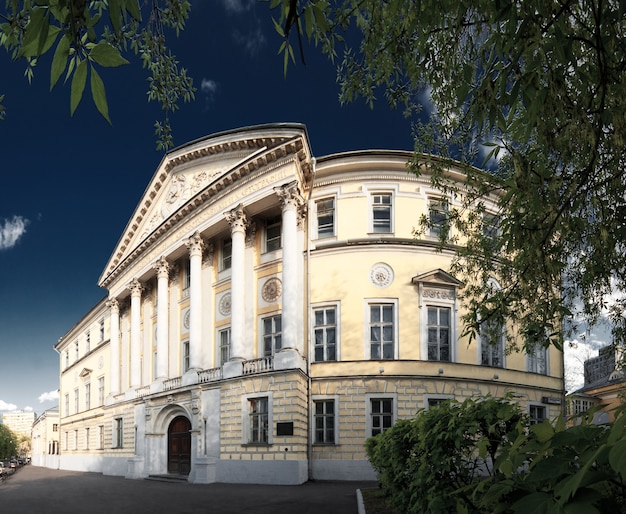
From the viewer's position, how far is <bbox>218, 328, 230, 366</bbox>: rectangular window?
29.2 m

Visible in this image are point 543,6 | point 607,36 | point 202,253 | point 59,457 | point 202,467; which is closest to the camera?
point 543,6

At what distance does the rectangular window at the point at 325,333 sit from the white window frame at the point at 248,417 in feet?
10.7

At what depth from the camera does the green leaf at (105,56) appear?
86.7 inches

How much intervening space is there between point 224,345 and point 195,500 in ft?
37.9

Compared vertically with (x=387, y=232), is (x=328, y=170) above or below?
above

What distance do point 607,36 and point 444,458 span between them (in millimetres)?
4338

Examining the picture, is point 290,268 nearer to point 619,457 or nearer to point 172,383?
point 172,383

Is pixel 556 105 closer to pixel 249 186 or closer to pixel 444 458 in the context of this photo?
pixel 444 458

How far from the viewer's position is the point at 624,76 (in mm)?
5293

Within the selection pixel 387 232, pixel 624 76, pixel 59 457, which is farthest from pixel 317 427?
pixel 59 457

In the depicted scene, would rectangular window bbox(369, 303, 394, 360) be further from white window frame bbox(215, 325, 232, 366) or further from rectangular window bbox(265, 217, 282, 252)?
white window frame bbox(215, 325, 232, 366)

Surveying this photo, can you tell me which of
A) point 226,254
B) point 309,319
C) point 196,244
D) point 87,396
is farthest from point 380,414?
point 87,396

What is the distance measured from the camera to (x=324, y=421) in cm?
2581

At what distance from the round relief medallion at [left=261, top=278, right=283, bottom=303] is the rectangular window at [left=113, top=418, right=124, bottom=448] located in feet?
56.5
